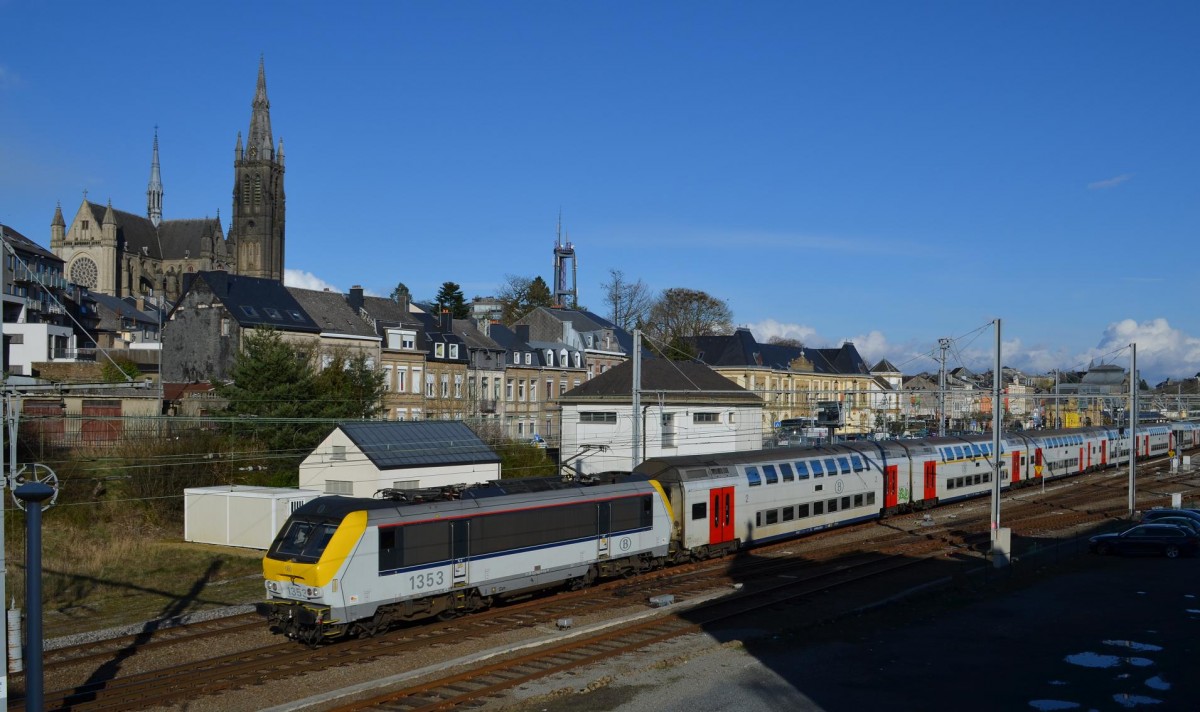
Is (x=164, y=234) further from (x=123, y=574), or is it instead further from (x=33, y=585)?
(x=33, y=585)

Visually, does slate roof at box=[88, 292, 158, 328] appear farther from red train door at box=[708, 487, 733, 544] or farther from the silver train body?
red train door at box=[708, 487, 733, 544]

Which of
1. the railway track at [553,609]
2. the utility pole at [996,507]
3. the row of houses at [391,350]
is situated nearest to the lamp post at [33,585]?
the railway track at [553,609]

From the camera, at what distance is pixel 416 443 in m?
43.2

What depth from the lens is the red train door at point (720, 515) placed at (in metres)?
33.0

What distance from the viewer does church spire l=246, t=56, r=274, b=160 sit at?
469ft

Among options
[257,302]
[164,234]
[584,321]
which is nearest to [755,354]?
[584,321]

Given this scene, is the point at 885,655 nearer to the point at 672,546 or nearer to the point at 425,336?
the point at 672,546

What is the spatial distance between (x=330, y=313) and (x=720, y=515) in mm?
43481

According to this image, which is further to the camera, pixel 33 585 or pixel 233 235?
pixel 233 235

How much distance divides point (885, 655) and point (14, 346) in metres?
52.7

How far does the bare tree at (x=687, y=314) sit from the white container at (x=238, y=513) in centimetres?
7519

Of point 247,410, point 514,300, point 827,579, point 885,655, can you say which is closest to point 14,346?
point 247,410

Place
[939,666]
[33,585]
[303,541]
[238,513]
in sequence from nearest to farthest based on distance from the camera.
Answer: [33,585], [939,666], [303,541], [238,513]

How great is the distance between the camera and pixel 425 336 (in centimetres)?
7338
